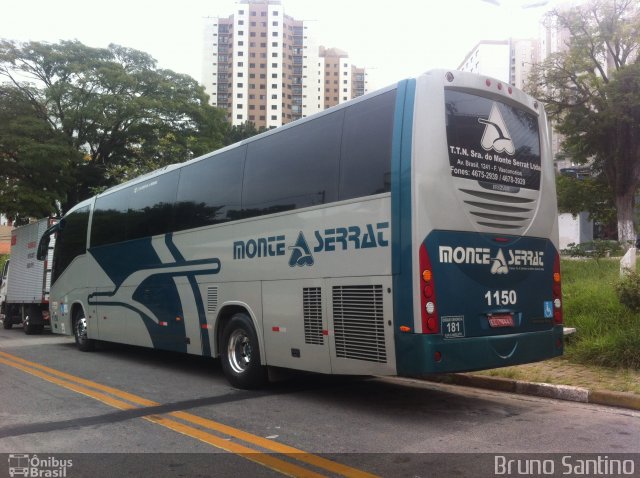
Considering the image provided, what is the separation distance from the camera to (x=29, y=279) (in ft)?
58.2

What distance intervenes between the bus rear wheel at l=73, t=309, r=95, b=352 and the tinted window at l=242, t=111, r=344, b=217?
6.57 meters

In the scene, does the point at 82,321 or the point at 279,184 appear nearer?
the point at 279,184

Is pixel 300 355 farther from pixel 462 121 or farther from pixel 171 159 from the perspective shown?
pixel 171 159

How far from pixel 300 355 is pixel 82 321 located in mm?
7713

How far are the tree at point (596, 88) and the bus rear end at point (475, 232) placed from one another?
58.7 feet

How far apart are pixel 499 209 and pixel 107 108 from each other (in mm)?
24028

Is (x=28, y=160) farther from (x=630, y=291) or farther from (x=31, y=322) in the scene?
(x=630, y=291)

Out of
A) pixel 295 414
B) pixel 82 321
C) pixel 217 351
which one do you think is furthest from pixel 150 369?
pixel 295 414

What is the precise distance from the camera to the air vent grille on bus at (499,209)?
20.2 ft

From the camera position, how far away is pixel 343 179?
6.53 meters

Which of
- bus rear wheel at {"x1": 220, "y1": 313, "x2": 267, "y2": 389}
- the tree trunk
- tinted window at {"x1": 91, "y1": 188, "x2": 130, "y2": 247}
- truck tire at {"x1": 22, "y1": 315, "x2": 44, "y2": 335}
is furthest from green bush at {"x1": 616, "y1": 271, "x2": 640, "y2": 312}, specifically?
the tree trunk

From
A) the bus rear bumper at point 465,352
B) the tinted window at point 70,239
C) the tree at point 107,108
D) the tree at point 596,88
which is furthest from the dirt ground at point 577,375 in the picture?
the tree at point 107,108

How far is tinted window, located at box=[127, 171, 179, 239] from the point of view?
9.81 metres

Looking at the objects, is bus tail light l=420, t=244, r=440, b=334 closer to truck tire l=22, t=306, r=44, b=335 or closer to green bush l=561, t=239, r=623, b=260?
green bush l=561, t=239, r=623, b=260
